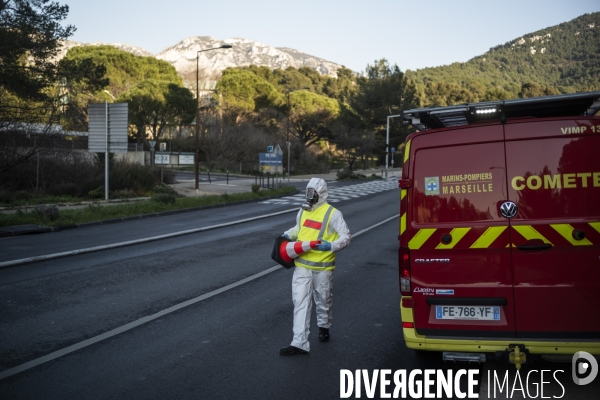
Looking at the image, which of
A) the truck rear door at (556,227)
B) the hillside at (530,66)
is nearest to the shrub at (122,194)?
the truck rear door at (556,227)

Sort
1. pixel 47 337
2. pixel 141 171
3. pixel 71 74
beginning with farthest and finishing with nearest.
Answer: pixel 141 171, pixel 71 74, pixel 47 337

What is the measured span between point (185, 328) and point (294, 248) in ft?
5.86

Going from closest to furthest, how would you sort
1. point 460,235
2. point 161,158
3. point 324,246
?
1. point 460,235
2. point 324,246
3. point 161,158

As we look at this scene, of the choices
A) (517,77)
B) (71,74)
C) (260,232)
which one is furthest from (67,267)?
(517,77)

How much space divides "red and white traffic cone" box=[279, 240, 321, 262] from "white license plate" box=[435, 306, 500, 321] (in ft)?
4.59

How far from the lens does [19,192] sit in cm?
2645

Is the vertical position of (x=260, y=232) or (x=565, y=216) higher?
(x=565, y=216)

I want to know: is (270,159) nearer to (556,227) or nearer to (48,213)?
(48,213)

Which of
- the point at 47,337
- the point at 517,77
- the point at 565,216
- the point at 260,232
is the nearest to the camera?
the point at 565,216

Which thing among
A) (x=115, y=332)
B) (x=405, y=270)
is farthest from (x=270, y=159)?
(x=405, y=270)

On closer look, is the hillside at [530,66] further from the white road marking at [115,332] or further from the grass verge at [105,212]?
the white road marking at [115,332]

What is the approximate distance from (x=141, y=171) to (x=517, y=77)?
111 meters

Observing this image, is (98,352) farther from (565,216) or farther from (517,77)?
(517,77)

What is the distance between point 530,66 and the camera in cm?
13412
